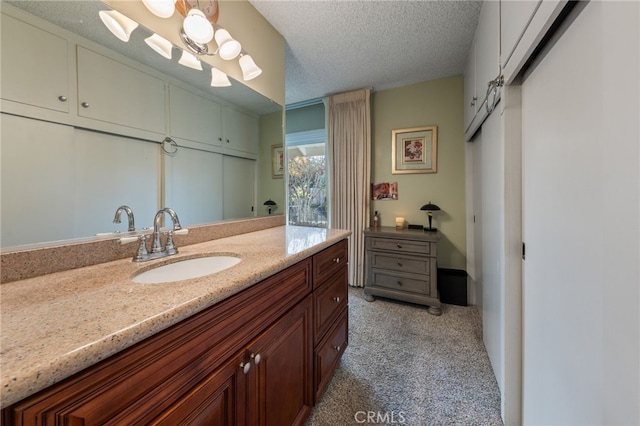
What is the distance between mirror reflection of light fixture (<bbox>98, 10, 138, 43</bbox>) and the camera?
98cm

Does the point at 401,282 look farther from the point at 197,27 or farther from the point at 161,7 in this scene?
the point at 161,7

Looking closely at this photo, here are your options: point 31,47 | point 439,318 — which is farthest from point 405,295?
point 31,47

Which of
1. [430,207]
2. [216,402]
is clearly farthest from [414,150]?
[216,402]

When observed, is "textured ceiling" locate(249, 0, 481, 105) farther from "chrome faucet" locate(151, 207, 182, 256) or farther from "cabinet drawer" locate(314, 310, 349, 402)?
"cabinet drawer" locate(314, 310, 349, 402)

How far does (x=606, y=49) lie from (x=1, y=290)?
5.70ft

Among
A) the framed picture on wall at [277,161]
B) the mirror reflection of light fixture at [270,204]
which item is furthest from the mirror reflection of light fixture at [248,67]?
the mirror reflection of light fixture at [270,204]

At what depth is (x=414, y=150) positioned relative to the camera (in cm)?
280

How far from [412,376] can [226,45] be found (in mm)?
2426

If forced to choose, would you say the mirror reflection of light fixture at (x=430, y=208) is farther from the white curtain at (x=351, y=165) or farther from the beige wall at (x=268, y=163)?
the beige wall at (x=268, y=163)

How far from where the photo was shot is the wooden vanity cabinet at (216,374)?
409 millimetres

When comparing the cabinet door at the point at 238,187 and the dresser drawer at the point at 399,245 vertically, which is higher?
the cabinet door at the point at 238,187

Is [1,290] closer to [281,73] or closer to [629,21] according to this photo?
[629,21]

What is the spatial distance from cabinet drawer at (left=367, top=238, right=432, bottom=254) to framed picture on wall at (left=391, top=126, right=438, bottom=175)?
0.91 m

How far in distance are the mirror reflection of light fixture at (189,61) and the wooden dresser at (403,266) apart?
2.07 meters
